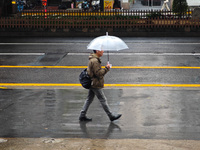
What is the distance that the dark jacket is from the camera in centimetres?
705

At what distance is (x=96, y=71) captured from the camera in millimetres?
7066

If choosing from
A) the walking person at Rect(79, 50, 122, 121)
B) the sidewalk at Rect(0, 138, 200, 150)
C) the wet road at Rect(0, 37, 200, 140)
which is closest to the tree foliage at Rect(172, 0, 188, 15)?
the wet road at Rect(0, 37, 200, 140)

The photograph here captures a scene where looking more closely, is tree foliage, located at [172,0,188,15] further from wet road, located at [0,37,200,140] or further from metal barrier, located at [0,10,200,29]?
wet road, located at [0,37,200,140]

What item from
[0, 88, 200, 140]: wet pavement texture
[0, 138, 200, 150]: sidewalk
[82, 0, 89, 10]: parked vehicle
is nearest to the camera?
[0, 138, 200, 150]: sidewalk

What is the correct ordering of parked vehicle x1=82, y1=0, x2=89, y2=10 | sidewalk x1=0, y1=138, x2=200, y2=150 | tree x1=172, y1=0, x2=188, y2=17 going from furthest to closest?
parked vehicle x1=82, y1=0, x2=89, y2=10
tree x1=172, y1=0, x2=188, y2=17
sidewalk x1=0, y1=138, x2=200, y2=150

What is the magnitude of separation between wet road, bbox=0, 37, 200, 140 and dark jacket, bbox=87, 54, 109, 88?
2.66ft

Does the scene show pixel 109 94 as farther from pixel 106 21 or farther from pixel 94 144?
pixel 106 21

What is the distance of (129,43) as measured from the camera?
18.6m

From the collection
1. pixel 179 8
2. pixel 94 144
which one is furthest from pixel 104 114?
pixel 179 8

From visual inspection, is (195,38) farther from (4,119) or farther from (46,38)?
(4,119)

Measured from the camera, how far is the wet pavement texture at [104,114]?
6891mm

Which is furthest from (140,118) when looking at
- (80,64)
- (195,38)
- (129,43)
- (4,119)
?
(195,38)

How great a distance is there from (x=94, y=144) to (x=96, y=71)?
4.62 feet

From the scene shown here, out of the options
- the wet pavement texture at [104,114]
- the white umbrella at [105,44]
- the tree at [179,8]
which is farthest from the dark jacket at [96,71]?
the tree at [179,8]
